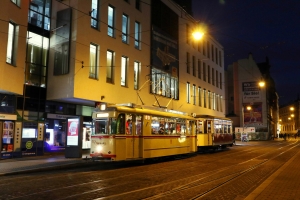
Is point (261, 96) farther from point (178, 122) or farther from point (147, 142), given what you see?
point (147, 142)

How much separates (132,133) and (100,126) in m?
1.77

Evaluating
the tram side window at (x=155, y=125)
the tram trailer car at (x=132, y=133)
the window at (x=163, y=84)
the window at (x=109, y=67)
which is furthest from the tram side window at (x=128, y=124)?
the window at (x=163, y=84)

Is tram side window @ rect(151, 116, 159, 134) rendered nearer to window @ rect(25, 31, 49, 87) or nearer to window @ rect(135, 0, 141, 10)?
window @ rect(25, 31, 49, 87)

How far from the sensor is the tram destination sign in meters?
58.2

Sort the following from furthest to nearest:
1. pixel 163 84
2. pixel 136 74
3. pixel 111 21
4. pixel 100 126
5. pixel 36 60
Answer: pixel 163 84 < pixel 136 74 < pixel 111 21 < pixel 36 60 < pixel 100 126

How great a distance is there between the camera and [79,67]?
20.7m

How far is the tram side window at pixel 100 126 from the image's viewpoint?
15.7 meters

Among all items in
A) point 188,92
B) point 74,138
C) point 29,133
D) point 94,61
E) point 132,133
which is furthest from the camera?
point 188,92

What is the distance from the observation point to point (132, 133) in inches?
643

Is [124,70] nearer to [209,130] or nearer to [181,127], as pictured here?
[181,127]

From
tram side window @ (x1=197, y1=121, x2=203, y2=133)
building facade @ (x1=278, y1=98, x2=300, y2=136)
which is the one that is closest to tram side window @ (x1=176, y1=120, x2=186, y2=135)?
tram side window @ (x1=197, y1=121, x2=203, y2=133)

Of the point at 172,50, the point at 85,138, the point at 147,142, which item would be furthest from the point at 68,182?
the point at 172,50

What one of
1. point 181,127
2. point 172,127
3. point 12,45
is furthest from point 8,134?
point 181,127

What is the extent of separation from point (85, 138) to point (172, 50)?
1544 centimetres
